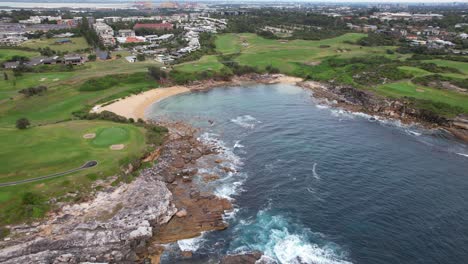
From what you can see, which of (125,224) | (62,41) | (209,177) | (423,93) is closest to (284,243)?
(209,177)

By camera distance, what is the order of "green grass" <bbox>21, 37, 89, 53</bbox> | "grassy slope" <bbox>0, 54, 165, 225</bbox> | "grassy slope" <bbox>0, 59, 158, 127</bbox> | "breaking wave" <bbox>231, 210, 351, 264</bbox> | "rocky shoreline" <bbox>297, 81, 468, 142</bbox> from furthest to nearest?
"green grass" <bbox>21, 37, 89, 53</bbox> < "grassy slope" <bbox>0, 59, 158, 127</bbox> < "rocky shoreline" <bbox>297, 81, 468, 142</bbox> < "grassy slope" <bbox>0, 54, 165, 225</bbox> < "breaking wave" <bbox>231, 210, 351, 264</bbox>

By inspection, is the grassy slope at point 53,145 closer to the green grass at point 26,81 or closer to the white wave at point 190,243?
the green grass at point 26,81

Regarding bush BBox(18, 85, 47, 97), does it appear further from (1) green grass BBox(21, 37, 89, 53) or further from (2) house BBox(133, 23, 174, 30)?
(2) house BBox(133, 23, 174, 30)

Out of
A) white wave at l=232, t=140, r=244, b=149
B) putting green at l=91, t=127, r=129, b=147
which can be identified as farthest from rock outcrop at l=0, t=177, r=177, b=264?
white wave at l=232, t=140, r=244, b=149

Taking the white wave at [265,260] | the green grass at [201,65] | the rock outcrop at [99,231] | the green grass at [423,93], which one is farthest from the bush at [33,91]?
the green grass at [423,93]

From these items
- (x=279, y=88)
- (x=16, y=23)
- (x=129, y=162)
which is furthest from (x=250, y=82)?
(x=16, y=23)

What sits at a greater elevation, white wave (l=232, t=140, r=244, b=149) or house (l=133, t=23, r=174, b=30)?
house (l=133, t=23, r=174, b=30)

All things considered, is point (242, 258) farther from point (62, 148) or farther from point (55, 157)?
point (62, 148)
